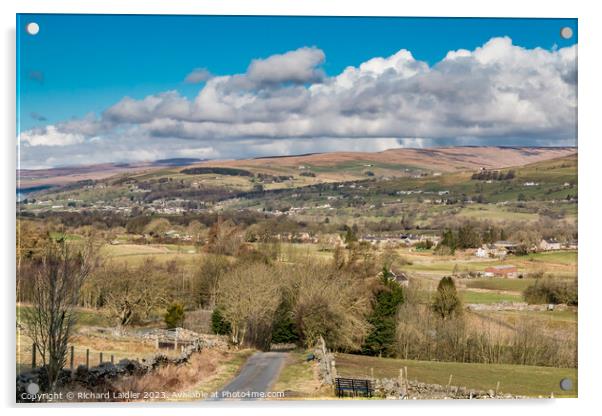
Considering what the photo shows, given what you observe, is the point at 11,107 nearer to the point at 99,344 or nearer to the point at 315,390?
the point at 99,344

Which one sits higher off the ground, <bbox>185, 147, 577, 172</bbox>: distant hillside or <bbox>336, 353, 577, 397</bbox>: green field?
<bbox>185, 147, 577, 172</bbox>: distant hillside

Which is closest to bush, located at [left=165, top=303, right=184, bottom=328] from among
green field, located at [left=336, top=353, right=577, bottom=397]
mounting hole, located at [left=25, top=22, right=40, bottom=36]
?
green field, located at [left=336, top=353, right=577, bottom=397]

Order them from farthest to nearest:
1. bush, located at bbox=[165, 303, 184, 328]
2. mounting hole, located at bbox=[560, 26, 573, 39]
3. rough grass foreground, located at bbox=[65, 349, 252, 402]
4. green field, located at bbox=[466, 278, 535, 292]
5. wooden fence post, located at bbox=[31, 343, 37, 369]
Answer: green field, located at bbox=[466, 278, 535, 292]
bush, located at bbox=[165, 303, 184, 328]
mounting hole, located at bbox=[560, 26, 573, 39]
rough grass foreground, located at bbox=[65, 349, 252, 402]
wooden fence post, located at bbox=[31, 343, 37, 369]

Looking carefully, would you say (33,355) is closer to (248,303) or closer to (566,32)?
(248,303)

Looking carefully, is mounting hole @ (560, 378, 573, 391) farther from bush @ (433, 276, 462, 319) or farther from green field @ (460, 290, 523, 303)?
bush @ (433, 276, 462, 319)

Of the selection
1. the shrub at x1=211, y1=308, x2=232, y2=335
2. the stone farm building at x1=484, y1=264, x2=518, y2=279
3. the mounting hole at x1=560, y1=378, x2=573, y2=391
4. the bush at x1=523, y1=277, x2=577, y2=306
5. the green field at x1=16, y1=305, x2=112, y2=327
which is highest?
the stone farm building at x1=484, y1=264, x2=518, y2=279

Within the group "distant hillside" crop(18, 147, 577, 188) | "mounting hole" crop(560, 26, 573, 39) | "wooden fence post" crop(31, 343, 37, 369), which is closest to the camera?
"wooden fence post" crop(31, 343, 37, 369)

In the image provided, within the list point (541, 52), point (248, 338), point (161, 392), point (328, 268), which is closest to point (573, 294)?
point (541, 52)
